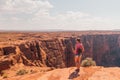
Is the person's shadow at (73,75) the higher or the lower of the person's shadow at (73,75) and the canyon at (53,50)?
the higher

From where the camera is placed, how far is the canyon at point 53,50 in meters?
39.9

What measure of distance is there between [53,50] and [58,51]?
6.71ft

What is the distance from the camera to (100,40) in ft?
294

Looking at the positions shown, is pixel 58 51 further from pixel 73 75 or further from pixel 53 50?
pixel 73 75

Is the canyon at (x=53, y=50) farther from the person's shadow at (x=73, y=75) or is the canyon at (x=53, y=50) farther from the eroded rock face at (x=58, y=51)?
the person's shadow at (x=73, y=75)

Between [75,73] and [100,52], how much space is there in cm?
7394

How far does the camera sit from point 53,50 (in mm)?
56281

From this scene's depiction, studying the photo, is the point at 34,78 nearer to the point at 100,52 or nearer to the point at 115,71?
the point at 115,71

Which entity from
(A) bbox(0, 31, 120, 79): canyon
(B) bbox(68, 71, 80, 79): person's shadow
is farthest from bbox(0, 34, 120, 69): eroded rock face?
(B) bbox(68, 71, 80, 79): person's shadow

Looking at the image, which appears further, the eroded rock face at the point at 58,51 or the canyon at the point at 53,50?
the eroded rock face at the point at 58,51

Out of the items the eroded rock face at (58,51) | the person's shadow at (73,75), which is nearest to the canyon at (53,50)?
the eroded rock face at (58,51)

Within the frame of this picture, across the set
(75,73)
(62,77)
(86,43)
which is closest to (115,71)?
(75,73)

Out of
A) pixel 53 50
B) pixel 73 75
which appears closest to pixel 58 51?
pixel 53 50

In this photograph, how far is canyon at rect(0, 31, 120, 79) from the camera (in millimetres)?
39875
